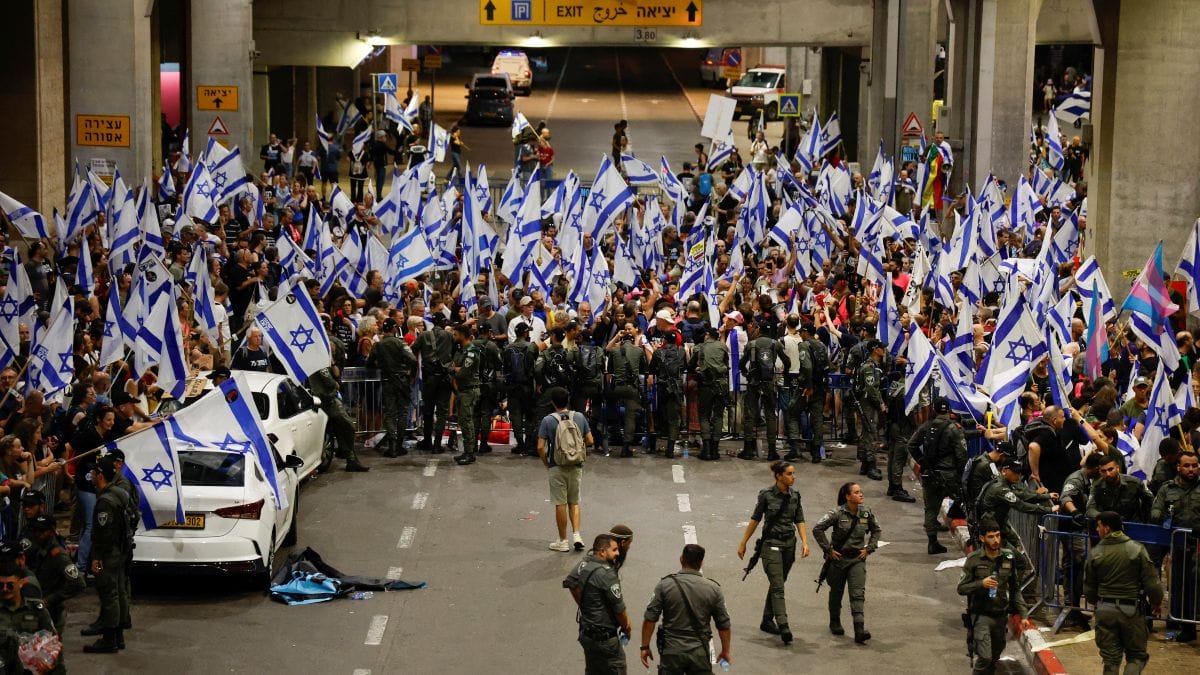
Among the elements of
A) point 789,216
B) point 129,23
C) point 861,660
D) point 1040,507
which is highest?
point 129,23

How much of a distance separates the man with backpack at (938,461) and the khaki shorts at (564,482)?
11.5 feet

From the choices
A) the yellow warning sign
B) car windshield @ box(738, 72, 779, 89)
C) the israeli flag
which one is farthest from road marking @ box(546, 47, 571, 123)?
the israeli flag

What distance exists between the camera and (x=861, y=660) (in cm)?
1565

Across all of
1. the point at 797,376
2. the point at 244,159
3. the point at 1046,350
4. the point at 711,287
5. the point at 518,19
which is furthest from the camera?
the point at 518,19

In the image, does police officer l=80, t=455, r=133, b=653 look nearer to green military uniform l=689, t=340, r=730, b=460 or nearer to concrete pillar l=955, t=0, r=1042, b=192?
green military uniform l=689, t=340, r=730, b=460

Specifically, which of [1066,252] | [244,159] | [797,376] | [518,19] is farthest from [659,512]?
[518,19]

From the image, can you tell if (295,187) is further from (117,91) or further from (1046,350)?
(1046,350)

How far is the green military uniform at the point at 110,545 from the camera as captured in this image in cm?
1516

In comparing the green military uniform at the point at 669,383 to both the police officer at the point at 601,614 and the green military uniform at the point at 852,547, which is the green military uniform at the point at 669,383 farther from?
the police officer at the point at 601,614

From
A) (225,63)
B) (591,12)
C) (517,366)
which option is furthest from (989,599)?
(591,12)

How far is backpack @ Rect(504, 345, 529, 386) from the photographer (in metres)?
22.6

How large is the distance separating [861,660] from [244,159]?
2871 centimetres

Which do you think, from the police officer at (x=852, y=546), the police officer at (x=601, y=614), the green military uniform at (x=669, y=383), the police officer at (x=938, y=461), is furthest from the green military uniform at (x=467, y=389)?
the police officer at (x=601, y=614)

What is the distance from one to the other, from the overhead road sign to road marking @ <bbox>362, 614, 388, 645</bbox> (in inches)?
1057
